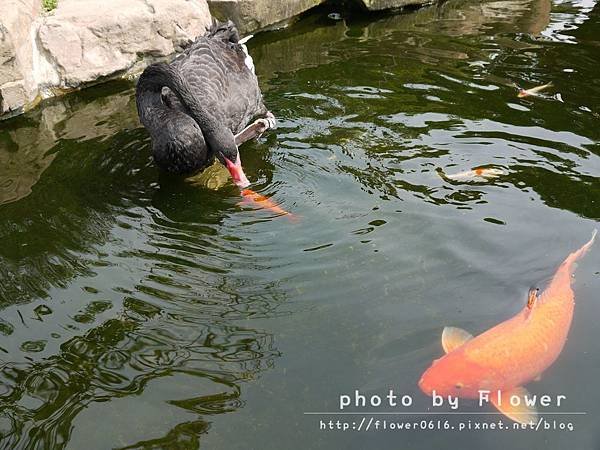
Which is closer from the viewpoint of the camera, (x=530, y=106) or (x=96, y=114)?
(x=530, y=106)

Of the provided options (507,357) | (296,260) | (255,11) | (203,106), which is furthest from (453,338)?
(255,11)

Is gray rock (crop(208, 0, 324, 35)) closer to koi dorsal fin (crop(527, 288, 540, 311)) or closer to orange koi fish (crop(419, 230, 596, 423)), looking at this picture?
koi dorsal fin (crop(527, 288, 540, 311))

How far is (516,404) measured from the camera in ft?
9.20

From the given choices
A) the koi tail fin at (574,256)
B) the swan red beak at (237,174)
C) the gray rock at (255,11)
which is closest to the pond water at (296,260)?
the koi tail fin at (574,256)

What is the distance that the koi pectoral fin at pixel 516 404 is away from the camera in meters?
2.75

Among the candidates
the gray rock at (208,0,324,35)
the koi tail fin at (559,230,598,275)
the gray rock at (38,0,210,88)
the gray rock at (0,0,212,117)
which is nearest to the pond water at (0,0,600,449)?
the koi tail fin at (559,230,598,275)

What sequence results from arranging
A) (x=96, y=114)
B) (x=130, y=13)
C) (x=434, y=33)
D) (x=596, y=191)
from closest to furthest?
(x=596, y=191), (x=96, y=114), (x=130, y=13), (x=434, y=33)

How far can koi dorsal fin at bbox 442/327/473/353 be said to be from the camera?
3.14 m

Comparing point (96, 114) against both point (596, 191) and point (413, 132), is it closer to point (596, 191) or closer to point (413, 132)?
point (413, 132)

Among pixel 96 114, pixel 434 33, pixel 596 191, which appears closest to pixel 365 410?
pixel 596 191

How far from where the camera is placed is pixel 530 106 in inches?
225

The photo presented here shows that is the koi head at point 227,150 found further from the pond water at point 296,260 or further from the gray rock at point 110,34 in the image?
the gray rock at point 110,34

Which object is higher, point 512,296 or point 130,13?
point 130,13

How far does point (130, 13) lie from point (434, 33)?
135 inches
